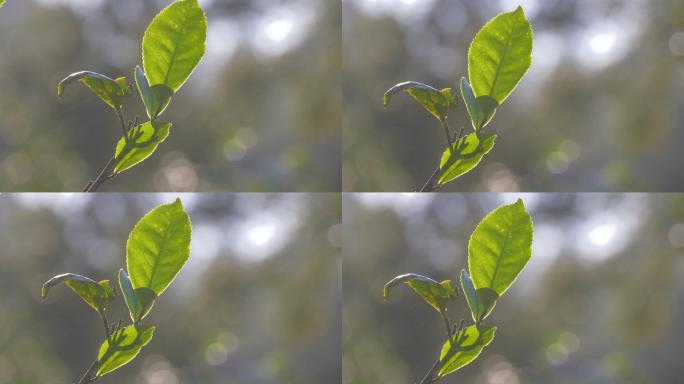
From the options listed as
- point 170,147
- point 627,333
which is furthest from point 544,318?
point 170,147

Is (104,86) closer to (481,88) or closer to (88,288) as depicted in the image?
(88,288)

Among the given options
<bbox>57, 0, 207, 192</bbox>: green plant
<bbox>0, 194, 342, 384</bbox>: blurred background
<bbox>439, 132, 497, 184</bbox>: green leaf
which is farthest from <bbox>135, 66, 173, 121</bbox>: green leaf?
<bbox>439, 132, 497, 184</bbox>: green leaf

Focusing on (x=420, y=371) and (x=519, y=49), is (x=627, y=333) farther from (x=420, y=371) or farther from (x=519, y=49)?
(x=519, y=49)

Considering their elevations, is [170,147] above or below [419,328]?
above

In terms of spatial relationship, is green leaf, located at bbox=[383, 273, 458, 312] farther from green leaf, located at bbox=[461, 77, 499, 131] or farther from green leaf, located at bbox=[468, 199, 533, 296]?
green leaf, located at bbox=[461, 77, 499, 131]

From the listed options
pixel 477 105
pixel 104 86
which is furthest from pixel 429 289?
pixel 104 86
